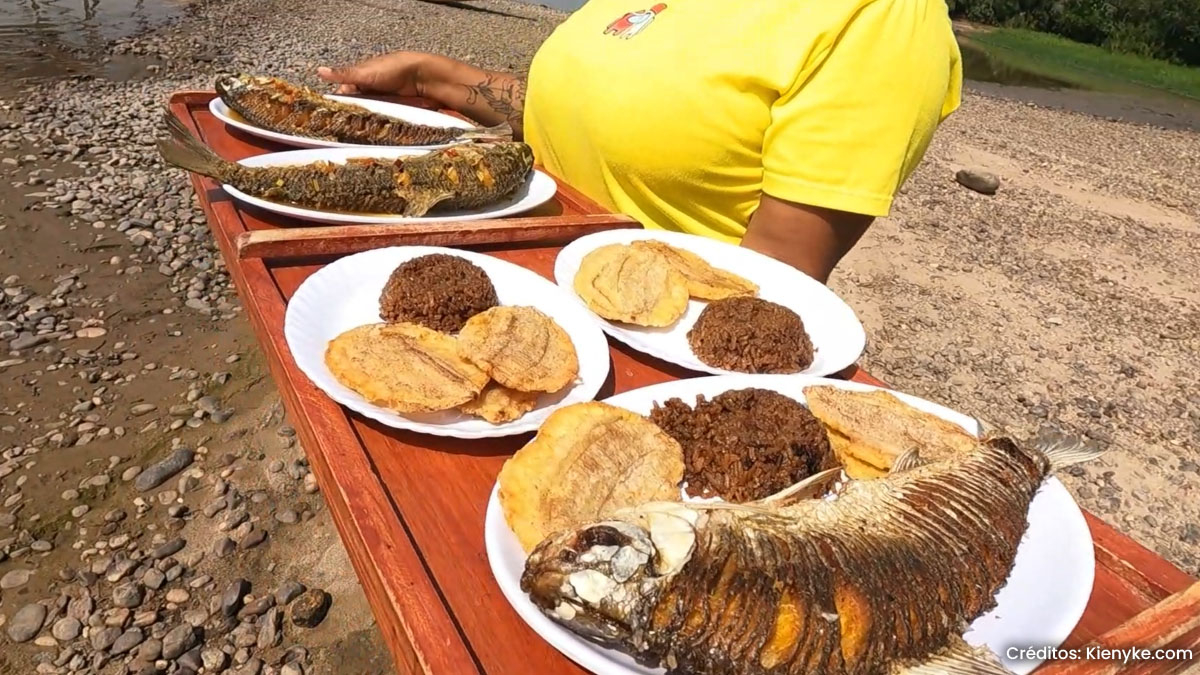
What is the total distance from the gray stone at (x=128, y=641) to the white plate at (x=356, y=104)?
7.87ft

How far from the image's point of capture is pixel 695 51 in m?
2.79

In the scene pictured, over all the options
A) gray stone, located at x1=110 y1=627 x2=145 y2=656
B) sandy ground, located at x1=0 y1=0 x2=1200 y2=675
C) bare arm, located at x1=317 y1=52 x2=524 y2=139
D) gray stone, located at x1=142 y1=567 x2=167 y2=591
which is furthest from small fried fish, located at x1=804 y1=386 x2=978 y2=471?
gray stone, located at x1=142 y1=567 x2=167 y2=591

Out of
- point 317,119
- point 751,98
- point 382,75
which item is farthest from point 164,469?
point 751,98

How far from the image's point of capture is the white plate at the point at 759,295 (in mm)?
2195

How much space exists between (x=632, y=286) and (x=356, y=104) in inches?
86.9

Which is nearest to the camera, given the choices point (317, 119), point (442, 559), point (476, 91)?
point (442, 559)

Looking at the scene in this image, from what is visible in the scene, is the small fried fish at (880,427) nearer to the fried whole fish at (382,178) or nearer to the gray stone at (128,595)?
the fried whole fish at (382,178)

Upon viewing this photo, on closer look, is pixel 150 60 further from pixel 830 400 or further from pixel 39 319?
pixel 830 400

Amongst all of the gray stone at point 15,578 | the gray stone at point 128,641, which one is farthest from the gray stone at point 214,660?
the gray stone at point 15,578

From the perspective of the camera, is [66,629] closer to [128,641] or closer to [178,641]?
[128,641]

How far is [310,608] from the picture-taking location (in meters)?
4.00

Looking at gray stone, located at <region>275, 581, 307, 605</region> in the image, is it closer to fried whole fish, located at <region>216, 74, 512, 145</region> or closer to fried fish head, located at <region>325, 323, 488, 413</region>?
fried whole fish, located at <region>216, 74, 512, 145</region>

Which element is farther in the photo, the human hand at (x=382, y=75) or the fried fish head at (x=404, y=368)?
the human hand at (x=382, y=75)

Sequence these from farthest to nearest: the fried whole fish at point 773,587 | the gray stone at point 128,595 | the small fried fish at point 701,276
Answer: the gray stone at point 128,595, the small fried fish at point 701,276, the fried whole fish at point 773,587
